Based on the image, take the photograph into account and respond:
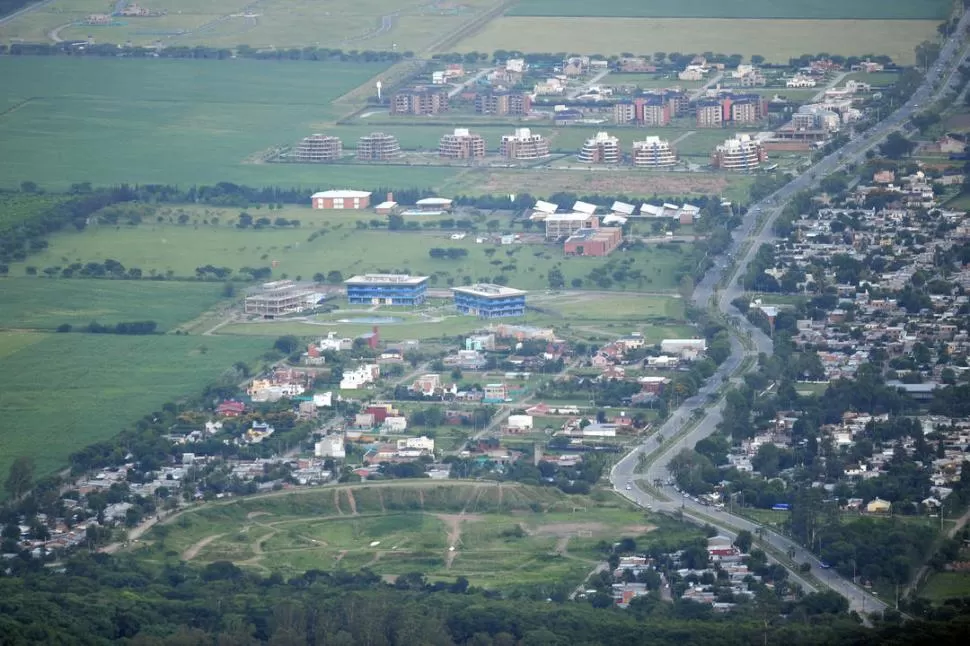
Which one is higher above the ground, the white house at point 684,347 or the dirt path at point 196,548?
the white house at point 684,347

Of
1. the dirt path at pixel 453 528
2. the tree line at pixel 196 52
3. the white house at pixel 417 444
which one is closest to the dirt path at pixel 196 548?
the dirt path at pixel 453 528

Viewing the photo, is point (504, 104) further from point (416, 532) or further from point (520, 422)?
point (416, 532)

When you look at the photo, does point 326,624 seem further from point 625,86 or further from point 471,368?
point 625,86

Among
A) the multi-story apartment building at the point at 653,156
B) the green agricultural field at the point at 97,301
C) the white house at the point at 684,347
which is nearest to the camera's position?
the white house at the point at 684,347

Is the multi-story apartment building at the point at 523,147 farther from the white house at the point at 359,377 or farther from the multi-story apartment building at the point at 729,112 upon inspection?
the white house at the point at 359,377

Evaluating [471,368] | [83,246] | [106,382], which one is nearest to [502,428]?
[471,368]

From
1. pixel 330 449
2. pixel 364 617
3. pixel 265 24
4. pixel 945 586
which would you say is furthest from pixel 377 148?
pixel 364 617

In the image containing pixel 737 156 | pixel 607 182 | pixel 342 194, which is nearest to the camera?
pixel 342 194
